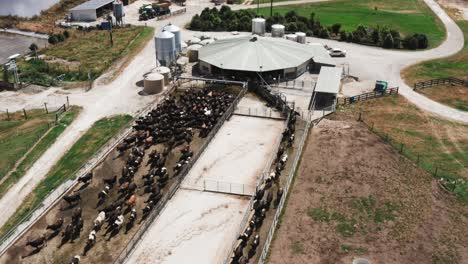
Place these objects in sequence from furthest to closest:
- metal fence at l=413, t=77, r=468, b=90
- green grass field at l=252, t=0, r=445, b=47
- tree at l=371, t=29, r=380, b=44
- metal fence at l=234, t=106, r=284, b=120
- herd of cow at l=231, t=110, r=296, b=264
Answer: green grass field at l=252, t=0, r=445, b=47 < tree at l=371, t=29, r=380, b=44 < metal fence at l=413, t=77, r=468, b=90 < metal fence at l=234, t=106, r=284, b=120 < herd of cow at l=231, t=110, r=296, b=264

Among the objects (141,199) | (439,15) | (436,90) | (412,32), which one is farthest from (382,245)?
(439,15)

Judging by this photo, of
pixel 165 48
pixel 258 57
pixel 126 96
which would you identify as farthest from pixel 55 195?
pixel 258 57

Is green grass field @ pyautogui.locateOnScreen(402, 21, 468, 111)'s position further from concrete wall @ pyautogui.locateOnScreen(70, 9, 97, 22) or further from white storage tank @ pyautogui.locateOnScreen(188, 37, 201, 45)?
concrete wall @ pyautogui.locateOnScreen(70, 9, 97, 22)

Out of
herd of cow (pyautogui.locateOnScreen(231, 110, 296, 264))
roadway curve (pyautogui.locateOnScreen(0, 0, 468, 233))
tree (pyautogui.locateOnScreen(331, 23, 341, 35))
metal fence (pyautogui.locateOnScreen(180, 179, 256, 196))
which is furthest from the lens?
tree (pyautogui.locateOnScreen(331, 23, 341, 35))

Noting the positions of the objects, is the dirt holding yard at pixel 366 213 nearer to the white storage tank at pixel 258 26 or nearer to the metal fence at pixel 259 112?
the metal fence at pixel 259 112

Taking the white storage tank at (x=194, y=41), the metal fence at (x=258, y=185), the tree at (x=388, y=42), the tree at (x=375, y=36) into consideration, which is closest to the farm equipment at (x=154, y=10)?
the white storage tank at (x=194, y=41)

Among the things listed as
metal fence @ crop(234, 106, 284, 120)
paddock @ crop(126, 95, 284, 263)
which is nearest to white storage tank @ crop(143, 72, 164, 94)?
metal fence @ crop(234, 106, 284, 120)

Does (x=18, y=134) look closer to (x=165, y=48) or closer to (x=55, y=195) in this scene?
(x=55, y=195)
